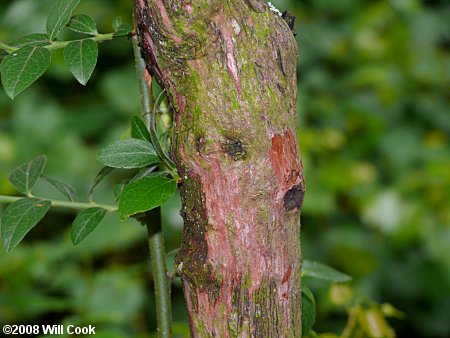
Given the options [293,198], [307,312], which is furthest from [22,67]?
[307,312]

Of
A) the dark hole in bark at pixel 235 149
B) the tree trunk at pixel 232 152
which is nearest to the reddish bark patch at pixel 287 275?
the tree trunk at pixel 232 152

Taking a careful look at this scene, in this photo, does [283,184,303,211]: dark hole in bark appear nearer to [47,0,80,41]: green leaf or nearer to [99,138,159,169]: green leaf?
[99,138,159,169]: green leaf

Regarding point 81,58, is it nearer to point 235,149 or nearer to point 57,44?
point 57,44

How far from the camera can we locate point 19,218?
0.69 m

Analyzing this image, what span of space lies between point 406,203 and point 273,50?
5.14 ft

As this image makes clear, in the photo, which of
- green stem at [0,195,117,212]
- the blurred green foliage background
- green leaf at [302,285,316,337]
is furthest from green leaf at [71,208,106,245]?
the blurred green foliage background

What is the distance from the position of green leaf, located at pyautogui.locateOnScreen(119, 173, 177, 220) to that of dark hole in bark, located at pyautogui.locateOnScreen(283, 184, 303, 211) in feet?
0.33

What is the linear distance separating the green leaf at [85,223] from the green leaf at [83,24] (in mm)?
182

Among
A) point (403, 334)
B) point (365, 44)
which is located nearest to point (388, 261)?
point (403, 334)

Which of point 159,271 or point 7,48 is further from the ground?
point 7,48

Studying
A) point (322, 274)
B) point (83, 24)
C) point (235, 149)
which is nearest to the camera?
point (235, 149)

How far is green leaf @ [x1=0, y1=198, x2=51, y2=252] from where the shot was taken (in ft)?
2.20

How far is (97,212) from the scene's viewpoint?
0.72m

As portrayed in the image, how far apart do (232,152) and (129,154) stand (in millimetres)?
118
